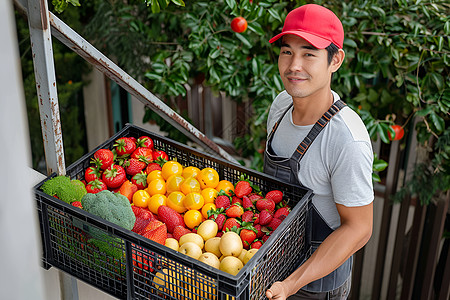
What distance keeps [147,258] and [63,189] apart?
1.13 ft

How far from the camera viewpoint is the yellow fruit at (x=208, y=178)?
5.47 feet

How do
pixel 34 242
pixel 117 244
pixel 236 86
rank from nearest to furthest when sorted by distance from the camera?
pixel 34 242
pixel 117 244
pixel 236 86

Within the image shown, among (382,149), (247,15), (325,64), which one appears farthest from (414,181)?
(325,64)

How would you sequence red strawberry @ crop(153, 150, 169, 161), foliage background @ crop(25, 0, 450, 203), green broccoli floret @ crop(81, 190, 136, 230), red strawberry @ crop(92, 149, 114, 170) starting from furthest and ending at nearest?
foliage background @ crop(25, 0, 450, 203) < red strawberry @ crop(153, 150, 169, 161) < red strawberry @ crop(92, 149, 114, 170) < green broccoli floret @ crop(81, 190, 136, 230)

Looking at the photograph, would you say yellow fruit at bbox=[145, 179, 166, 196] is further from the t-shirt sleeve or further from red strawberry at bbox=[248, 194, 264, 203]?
the t-shirt sleeve

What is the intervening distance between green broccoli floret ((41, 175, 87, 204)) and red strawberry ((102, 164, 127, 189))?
16 centimetres

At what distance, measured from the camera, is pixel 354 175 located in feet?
4.84

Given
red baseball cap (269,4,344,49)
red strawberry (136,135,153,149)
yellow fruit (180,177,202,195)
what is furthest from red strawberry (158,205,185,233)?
red baseball cap (269,4,344,49)

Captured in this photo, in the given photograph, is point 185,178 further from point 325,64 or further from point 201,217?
point 325,64

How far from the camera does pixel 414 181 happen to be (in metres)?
3.00

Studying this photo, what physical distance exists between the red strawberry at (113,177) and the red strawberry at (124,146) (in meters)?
0.09

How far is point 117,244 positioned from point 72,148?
9.12 feet

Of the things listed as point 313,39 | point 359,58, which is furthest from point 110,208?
point 359,58

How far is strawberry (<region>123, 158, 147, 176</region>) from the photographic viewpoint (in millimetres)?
1706
